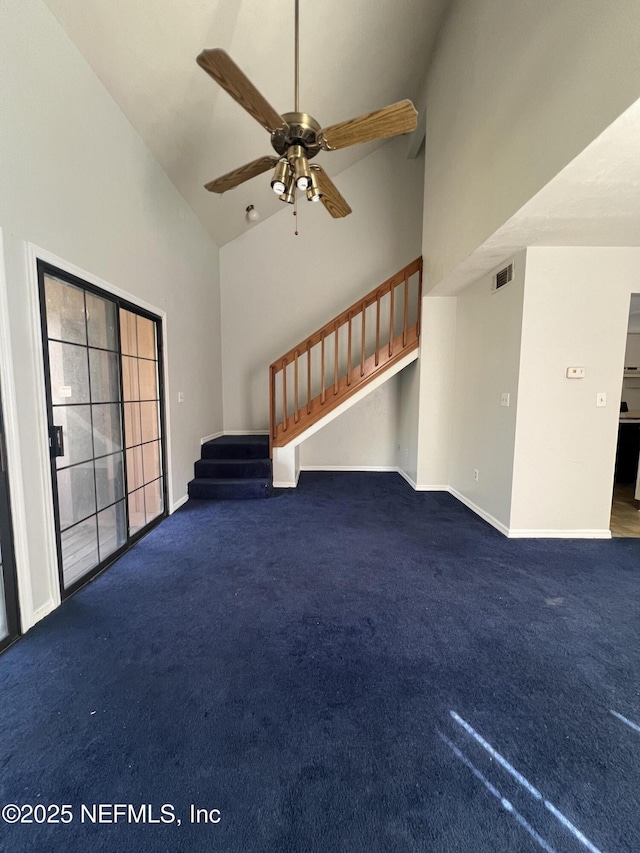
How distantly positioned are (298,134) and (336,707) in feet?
9.43

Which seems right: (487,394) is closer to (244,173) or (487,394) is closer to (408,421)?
(408,421)

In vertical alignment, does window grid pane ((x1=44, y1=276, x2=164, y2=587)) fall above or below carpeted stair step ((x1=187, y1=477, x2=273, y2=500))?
above

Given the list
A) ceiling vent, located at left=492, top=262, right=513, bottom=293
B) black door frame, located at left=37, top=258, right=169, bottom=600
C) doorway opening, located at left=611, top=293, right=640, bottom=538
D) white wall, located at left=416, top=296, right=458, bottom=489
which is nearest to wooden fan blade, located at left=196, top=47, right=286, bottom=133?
black door frame, located at left=37, top=258, right=169, bottom=600

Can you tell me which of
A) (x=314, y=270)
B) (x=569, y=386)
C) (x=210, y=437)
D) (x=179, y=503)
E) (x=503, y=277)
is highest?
(x=314, y=270)

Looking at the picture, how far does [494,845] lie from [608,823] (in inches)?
14.1

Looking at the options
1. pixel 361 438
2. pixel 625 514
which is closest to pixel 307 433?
pixel 361 438

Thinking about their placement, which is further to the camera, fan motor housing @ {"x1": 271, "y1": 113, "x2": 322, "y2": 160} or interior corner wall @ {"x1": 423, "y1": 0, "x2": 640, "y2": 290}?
fan motor housing @ {"x1": 271, "y1": 113, "x2": 322, "y2": 160}

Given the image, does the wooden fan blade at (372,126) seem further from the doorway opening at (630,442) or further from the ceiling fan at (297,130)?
the doorway opening at (630,442)

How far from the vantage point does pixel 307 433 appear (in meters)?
4.41

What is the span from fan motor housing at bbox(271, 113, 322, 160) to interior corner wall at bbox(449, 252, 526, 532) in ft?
6.11

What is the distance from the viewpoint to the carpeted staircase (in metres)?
4.01

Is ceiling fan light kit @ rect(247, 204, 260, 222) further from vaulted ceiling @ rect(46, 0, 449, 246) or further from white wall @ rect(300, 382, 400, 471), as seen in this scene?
white wall @ rect(300, 382, 400, 471)

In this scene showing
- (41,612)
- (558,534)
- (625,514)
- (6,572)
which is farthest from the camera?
(625,514)

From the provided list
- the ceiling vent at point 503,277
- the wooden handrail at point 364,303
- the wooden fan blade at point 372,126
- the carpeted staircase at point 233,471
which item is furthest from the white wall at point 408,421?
the wooden fan blade at point 372,126
